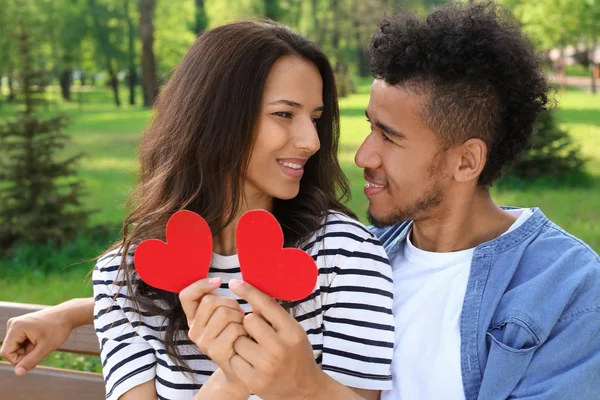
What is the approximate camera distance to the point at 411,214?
2086mm

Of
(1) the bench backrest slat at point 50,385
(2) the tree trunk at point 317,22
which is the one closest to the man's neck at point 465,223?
(1) the bench backrest slat at point 50,385

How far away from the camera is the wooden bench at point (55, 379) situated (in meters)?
2.51

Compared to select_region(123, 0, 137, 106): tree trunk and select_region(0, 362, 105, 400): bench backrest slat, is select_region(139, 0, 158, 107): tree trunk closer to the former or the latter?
select_region(123, 0, 137, 106): tree trunk

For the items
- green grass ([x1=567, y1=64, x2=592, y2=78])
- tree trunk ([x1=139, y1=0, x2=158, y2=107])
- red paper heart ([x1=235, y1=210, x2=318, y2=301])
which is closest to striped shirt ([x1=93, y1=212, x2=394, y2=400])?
red paper heart ([x1=235, y1=210, x2=318, y2=301])

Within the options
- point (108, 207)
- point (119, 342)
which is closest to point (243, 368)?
point (119, 342)

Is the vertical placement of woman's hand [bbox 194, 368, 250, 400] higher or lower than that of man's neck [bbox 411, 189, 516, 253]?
lower

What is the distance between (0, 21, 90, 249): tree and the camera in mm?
6320

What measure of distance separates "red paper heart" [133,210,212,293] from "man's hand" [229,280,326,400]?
0.35 ft

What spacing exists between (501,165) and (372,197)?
0.39 metres

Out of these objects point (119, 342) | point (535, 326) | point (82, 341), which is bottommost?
point (82, 341)

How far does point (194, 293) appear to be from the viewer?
142cm

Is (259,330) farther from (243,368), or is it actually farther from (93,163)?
(93,163)

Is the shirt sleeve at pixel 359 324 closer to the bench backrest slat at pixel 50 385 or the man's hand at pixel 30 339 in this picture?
the man's hand at pixel 30 339

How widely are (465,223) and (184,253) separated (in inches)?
36.3
